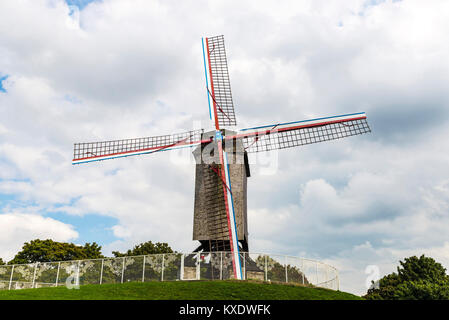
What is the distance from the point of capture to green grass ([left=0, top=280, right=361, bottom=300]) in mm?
17125

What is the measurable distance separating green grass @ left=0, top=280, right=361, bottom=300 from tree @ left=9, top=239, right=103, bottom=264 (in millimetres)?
31891

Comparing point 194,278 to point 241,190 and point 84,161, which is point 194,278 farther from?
point 84,161

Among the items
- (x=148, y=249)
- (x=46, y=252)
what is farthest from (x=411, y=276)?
(x=46, y=252)

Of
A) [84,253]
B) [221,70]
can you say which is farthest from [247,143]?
[84,253]

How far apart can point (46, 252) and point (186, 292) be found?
37.0 metres

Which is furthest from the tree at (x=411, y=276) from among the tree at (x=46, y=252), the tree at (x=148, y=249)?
the tree at (x=46, y=252)

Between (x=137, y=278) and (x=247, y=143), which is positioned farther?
(x=247, y=143)

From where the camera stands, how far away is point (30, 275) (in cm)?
2334

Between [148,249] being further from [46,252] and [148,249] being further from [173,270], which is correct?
[173,270]

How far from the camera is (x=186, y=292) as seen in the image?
695 inches

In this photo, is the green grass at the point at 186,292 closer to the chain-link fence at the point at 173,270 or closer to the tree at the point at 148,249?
the chain-link fence at the point at 173,270

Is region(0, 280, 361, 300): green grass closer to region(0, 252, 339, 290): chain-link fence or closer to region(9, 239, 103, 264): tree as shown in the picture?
region(0, 252, 339, 290): chain-link fence

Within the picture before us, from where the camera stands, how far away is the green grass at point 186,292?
1712cm
